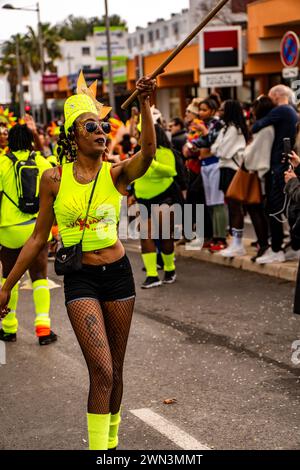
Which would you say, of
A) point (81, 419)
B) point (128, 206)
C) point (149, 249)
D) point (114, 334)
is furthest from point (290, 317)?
point (128, 206)

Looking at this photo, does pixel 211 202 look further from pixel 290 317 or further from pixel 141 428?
pixel 141 428

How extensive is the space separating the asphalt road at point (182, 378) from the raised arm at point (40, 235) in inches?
38.1

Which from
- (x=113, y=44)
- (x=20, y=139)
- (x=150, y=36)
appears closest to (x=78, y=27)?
(x=150, y=36)

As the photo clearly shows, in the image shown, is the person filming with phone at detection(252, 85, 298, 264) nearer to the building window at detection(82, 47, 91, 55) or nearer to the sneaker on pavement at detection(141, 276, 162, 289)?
the sneaker on pavement at detection(141, 276, 162, 289)

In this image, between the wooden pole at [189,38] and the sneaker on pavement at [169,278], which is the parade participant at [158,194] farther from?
the wooden pole at [189,38]

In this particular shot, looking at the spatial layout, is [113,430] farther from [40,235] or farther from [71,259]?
[40,235]

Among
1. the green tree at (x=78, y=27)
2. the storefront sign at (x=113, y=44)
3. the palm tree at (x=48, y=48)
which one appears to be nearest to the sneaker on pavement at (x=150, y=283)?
the storefront sign at (x=113, y=44)

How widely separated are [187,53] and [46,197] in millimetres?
30428

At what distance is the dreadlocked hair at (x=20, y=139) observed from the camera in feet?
25.4

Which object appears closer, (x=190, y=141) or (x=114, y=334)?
(x=114, y=334)

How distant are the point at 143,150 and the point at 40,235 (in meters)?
0.79

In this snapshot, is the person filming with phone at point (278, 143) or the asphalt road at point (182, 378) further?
the person filming with phone at point (278, 143)

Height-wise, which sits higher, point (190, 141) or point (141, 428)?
point (190, 141)

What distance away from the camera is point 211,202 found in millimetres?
11930
